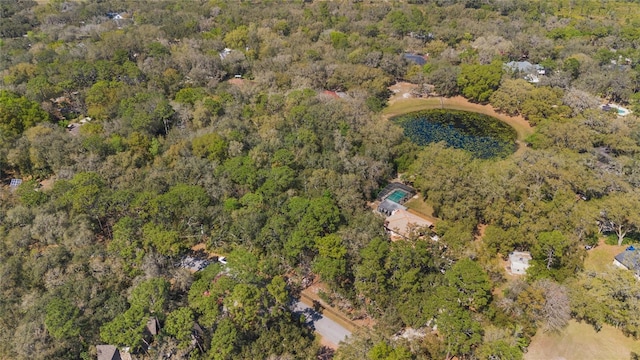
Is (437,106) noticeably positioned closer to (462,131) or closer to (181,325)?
(462,131)

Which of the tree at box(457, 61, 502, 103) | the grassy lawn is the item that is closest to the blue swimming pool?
the grassy lawn

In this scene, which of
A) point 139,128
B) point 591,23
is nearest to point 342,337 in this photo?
point 139,128

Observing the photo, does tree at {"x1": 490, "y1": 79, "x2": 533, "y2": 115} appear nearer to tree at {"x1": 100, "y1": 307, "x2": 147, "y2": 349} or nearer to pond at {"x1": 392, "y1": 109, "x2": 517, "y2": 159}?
pond at {"x1": 392, "y1": 109, "x2": 517, "y2": 159}

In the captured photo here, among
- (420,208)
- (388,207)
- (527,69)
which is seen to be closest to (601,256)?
(420,208)

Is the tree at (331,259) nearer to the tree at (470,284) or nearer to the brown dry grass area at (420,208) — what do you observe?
the tree at (470,284)

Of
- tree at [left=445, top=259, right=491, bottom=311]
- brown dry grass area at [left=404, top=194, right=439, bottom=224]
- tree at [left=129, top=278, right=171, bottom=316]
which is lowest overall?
Result: brown dry grass area at [left=404, top=194, right=439, bottom=224]
